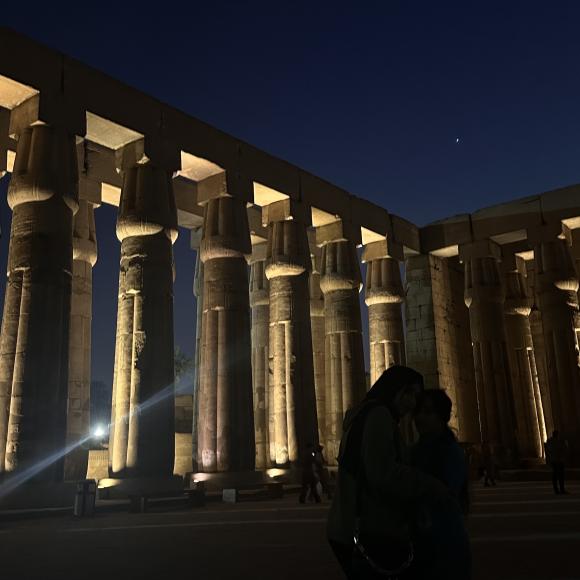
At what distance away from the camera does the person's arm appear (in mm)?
2520

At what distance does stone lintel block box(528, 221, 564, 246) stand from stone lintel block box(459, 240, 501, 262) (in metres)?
1.28

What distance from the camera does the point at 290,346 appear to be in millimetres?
15078

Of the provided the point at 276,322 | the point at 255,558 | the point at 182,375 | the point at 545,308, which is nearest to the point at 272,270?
the point at 276,322

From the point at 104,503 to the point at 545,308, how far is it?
13.2 meters

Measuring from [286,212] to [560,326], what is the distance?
845 centimetres

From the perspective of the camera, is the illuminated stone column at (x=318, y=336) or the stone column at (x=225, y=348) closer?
the stone column at (x=225, y=348)

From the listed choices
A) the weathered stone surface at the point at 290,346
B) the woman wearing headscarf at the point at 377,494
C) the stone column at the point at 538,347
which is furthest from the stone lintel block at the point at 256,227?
the woman wearing headscarf at the point at 377,494

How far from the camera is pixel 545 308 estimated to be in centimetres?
1828

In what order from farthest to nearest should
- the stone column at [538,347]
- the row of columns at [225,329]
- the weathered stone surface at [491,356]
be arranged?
the stone column at [538,347] < the weathered stone surface at [491,356] < the row of columns at [225,329]

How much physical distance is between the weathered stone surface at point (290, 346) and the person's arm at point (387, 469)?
12269 mm

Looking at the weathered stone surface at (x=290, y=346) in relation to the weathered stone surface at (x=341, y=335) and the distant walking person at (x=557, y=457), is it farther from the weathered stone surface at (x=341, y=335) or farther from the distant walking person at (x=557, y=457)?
the distant walking person at (x=557, y=457)

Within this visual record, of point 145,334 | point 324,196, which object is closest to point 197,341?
point 145,334

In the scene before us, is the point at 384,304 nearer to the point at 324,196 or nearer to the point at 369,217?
the point at 369,217

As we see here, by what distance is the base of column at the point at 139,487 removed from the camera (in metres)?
11.2
